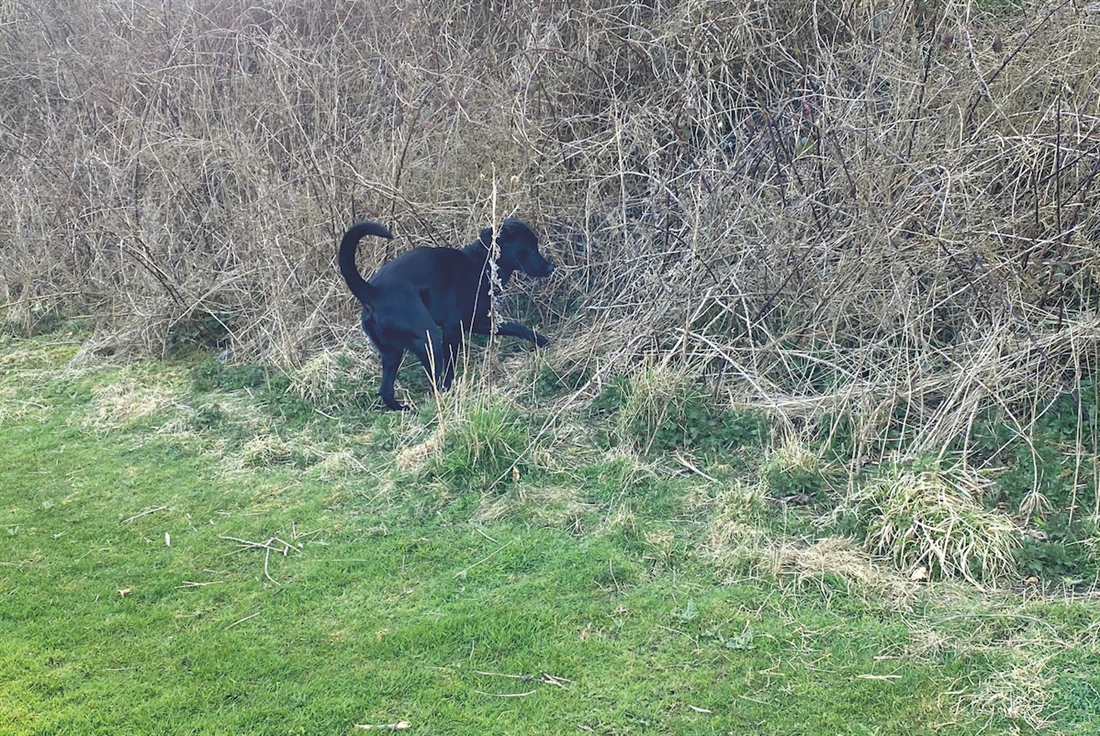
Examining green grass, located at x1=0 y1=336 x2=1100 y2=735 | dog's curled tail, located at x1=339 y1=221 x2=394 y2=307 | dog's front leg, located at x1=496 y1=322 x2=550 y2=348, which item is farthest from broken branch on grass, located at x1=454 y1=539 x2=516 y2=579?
dog's front leg, located at x1=496 y1=322 x2=550 y2=348

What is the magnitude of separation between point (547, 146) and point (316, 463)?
2.92 m

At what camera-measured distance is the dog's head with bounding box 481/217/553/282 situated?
561cm

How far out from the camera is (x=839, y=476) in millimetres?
4059

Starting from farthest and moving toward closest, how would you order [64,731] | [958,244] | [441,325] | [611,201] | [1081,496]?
[611,201] < [441,325] < [958,244] < [1081,496] < [64,731]

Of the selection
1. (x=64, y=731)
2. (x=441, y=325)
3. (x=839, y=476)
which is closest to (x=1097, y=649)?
(x=839, y=476)

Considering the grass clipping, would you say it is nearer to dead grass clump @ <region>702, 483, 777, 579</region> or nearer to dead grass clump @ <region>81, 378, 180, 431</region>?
dead grass clump @ <region>702, 483, 777, 579</region>

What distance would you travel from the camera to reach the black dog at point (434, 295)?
203 inches

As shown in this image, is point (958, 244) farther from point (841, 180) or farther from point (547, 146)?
point (547, 146)

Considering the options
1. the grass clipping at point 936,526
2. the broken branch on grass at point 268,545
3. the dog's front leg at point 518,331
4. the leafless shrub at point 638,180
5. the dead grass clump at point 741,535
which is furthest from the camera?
the dog's front leg at point 518,331

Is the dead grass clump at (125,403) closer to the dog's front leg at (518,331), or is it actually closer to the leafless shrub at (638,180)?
the leafless shrub at (638,180)

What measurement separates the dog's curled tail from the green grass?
916 mm

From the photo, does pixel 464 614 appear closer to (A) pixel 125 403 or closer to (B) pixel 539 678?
(B) pixel 539 678

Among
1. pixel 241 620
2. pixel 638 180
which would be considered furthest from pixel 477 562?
pixel 638 180

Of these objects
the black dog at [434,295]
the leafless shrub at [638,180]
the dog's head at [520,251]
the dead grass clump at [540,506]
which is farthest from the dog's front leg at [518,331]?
the dead grass clump at [540,506]
